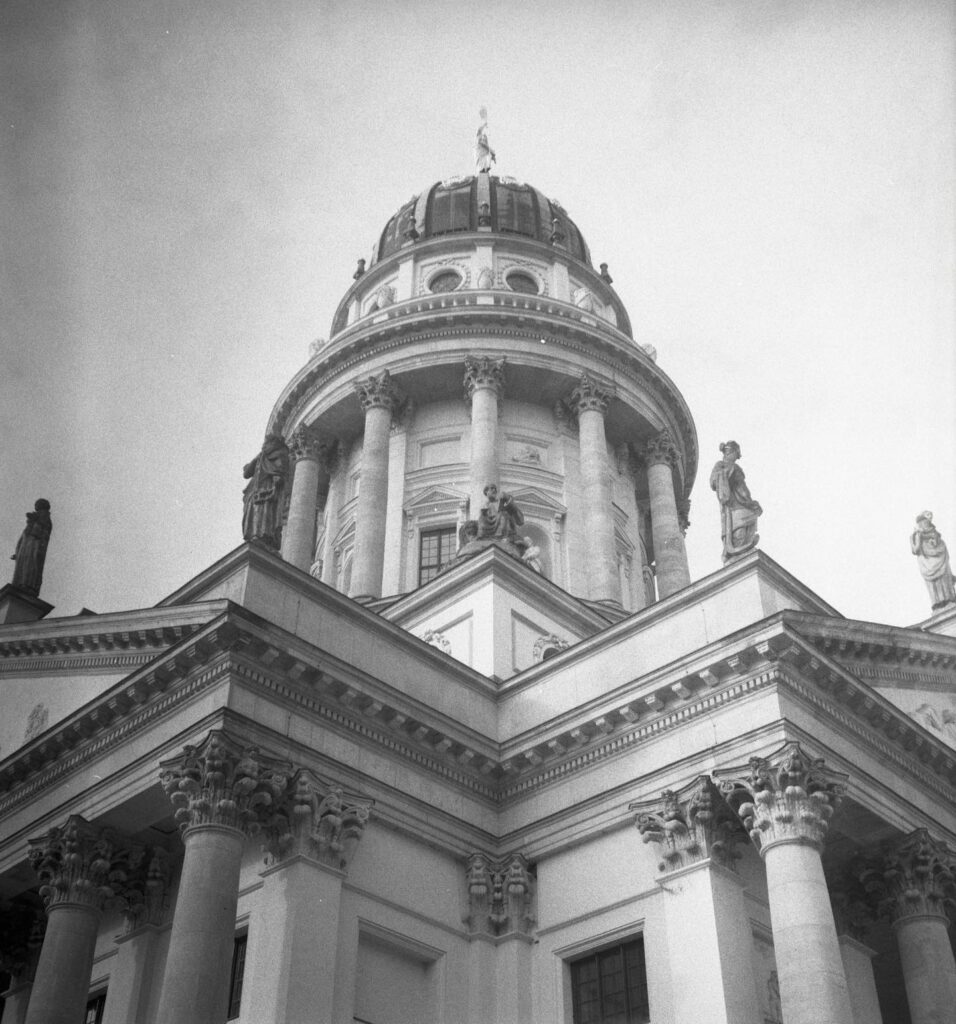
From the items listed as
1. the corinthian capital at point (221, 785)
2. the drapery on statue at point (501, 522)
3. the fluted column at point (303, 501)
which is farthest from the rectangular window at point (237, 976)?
the fluted column at point (303, 501)

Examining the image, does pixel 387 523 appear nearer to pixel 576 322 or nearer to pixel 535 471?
pixel 535 471

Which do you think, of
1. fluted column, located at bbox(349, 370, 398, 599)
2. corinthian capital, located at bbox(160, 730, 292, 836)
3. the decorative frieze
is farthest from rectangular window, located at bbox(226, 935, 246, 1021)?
fluted column, located at bbox(349, 370, 398, 599)

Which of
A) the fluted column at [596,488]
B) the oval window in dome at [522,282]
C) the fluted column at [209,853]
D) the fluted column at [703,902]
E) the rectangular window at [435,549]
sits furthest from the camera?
the oval window in dome at [522,282]

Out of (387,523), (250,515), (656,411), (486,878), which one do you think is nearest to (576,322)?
(656,411)

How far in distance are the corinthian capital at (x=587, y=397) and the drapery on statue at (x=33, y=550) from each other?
16.5 meters

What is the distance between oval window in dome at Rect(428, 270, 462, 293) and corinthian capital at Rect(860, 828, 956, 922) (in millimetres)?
27013

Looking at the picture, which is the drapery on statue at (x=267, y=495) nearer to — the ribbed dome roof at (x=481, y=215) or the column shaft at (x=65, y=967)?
the column shaft at (x=65, y=967)

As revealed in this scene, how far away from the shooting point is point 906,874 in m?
21.0

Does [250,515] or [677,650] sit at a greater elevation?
[250,515]

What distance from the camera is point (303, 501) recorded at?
131 feet

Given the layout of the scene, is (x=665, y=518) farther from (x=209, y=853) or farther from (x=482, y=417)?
(x=209, y=853)

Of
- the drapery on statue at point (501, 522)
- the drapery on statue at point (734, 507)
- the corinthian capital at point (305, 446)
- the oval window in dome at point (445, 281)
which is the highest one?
the oval window in dome at point (445, 281)

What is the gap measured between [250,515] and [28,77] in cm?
887

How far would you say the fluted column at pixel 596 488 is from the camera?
116 ft
